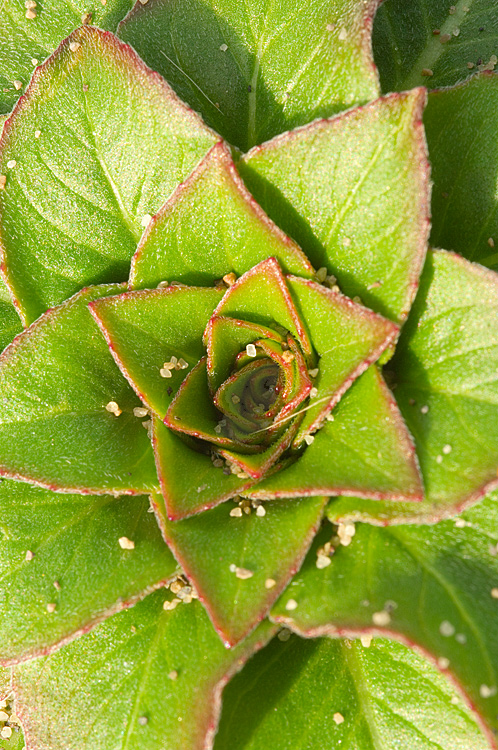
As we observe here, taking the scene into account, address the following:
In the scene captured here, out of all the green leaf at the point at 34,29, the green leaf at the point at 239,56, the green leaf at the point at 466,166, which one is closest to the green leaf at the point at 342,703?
the green leaf at the point at 466,166

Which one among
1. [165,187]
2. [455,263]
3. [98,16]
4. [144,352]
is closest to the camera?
[455,263]

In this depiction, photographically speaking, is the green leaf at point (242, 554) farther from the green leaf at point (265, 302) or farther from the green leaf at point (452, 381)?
the green leaf at point (265, 302)

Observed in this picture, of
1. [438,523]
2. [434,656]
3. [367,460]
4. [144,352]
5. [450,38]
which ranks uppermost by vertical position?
[450,38]

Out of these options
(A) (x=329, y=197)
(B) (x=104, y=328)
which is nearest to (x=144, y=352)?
(B) (x=104, y=328)

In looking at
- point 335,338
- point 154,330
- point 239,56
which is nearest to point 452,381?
point 335,338

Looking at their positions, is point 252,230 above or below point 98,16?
below

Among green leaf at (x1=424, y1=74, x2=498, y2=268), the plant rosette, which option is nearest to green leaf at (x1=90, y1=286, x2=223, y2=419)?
the plant rosette

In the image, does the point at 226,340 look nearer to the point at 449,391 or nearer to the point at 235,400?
the point at 235,400

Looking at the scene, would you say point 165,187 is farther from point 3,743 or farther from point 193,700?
point 3,743
